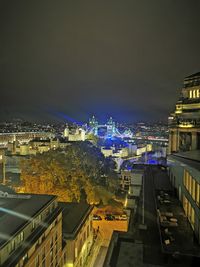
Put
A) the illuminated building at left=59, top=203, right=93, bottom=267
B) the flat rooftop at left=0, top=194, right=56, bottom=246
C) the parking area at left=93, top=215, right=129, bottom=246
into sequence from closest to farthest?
1. the flat rooftop at left=0, top=194, right=56, bottom=246
2. the illuminated building at left=59, top=203, right=93, bottom=267
3. the parking area at left=93, top=215, right=129, bottom=246

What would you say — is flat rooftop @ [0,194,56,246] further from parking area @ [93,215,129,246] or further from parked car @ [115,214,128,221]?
parked car @ [115,214,128,221]

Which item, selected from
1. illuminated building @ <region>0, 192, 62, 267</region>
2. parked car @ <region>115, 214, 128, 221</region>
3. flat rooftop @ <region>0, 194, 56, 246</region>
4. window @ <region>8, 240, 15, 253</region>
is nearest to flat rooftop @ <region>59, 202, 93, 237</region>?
illuminated building @ <region>0, 192, 62, 267</region>

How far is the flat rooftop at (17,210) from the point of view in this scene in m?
10.4

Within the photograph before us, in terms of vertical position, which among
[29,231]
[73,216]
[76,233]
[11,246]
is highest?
[29,231]

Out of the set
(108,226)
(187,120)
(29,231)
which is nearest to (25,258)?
(29,231)

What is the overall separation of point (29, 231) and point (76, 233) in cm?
525

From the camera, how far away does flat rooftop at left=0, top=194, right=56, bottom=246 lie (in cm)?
1038

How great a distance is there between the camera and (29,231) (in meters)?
11.3

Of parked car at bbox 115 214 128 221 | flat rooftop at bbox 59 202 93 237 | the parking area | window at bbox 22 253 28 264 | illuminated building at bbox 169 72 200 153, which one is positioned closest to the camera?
window at bbox 22 253 28 264

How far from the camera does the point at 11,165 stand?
51000mm

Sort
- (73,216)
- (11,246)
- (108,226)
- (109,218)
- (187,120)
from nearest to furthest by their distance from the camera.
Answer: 1. (11,246)
2. (73,216)
3. (108,226)
4. (109,218)
5. (187,120)

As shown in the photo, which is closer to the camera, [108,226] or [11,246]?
[11,246]

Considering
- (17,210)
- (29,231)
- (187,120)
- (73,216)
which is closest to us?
(29,231)

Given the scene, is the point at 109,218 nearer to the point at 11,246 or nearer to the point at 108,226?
the point at 108,226
